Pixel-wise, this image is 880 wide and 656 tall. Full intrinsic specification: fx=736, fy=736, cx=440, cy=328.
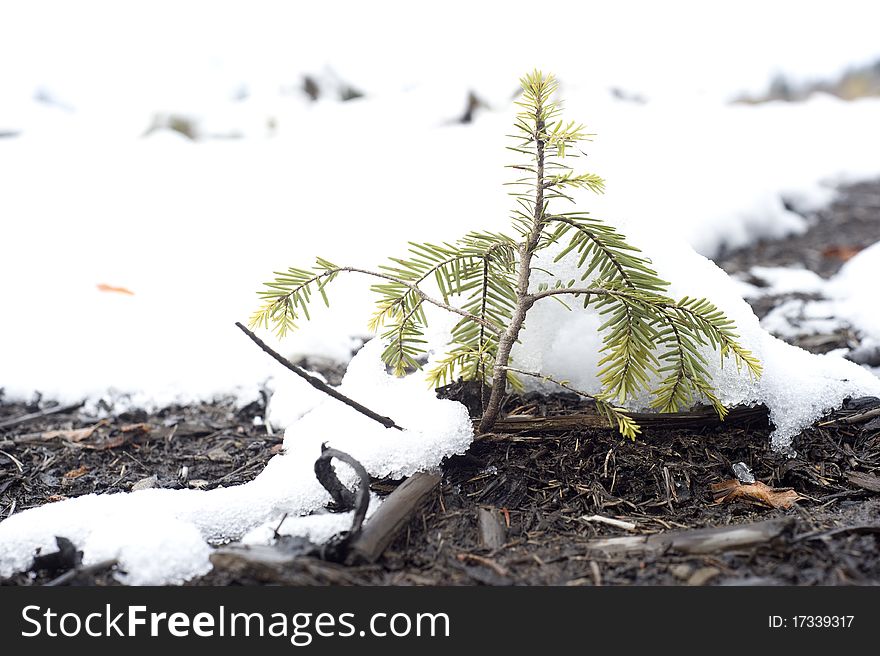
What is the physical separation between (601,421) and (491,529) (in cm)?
50

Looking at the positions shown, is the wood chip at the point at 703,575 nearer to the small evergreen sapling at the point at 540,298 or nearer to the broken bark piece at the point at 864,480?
the small evergreen sapling at the point at 540,298

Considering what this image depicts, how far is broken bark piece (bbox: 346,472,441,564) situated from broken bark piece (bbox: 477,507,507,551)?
144 mm

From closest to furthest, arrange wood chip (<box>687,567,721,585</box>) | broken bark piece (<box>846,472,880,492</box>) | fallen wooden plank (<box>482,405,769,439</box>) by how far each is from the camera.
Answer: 1. wood chip (<box>687,567,721,585</box>)
2. broken bark piece (<box>846,472,880,492</box>)
3. fallen wooden plank (<box>482,405,769,439</box>)

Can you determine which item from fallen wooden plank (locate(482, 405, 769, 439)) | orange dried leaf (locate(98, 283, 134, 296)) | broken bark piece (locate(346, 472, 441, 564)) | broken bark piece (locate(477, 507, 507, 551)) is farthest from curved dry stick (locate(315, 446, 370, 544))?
orange dried leaf (locate(98, 283, 134, 296))

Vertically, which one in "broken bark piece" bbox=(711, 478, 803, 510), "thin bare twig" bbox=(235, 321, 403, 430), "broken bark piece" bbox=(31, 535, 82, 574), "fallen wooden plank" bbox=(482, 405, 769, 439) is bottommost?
"broken bark piece" bbox=(31, 535, 82, 574)

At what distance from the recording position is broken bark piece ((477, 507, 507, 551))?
5.57 ft

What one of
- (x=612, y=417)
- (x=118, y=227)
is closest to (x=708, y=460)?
(x=612, y=417)

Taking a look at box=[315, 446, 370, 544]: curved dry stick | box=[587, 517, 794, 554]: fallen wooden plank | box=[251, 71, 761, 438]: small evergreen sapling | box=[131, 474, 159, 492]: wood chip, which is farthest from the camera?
box=[131, 474, 159, 492]: wood chip

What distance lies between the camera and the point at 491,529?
5.74 feet

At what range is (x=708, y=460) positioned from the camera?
2.01 meters

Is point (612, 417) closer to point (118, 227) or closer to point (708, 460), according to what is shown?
point (708, 460)

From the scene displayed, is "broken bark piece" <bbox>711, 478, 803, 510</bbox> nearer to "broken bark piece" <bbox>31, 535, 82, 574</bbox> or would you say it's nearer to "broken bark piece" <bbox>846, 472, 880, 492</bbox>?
"broken bark piece" <bbox>846, 472, 880, 492</bbox>

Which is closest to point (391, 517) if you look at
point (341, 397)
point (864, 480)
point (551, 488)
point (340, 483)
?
point (340, 483)

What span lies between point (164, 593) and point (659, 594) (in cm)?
99
